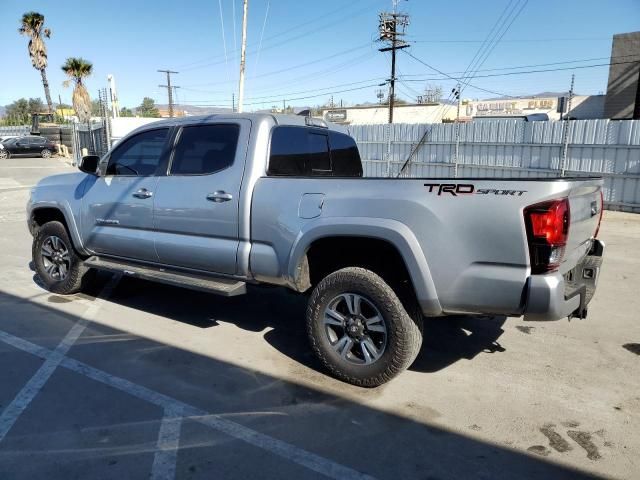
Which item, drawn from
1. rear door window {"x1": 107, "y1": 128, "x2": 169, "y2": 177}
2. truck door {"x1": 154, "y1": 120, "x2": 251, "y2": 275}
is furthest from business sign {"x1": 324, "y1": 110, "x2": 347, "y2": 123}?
truck door {"x1": 154, "y1": 120, "x2": 251, "y2": 275}

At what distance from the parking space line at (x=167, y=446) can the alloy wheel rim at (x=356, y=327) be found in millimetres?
1191

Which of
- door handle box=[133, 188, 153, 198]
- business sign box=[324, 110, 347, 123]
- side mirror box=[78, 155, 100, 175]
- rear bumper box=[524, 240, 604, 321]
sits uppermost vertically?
business sign box=[324, 110, 347, 123]

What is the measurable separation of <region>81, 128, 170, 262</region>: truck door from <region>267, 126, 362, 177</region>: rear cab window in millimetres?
1161

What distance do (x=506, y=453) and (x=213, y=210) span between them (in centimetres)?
274

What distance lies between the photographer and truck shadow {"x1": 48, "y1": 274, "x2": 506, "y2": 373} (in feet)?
14.1

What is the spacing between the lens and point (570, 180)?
10.2 feet

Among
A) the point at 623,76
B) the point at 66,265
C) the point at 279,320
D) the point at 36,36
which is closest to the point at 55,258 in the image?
the point at 66,265

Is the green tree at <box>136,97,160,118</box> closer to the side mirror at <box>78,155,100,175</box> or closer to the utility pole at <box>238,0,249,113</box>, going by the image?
the utility pole at <box>238,0,249,113</box>

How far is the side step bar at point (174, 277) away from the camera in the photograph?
4.17 metres

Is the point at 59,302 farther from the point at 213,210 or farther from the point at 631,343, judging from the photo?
the point at 631,343

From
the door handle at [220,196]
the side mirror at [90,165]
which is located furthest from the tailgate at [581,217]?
the side mirror at [90,165]

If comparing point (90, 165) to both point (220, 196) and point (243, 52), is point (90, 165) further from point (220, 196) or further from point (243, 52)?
point (243, 52)

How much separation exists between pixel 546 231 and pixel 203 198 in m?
2.65

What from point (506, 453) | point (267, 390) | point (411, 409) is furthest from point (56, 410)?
point (506, 453)
